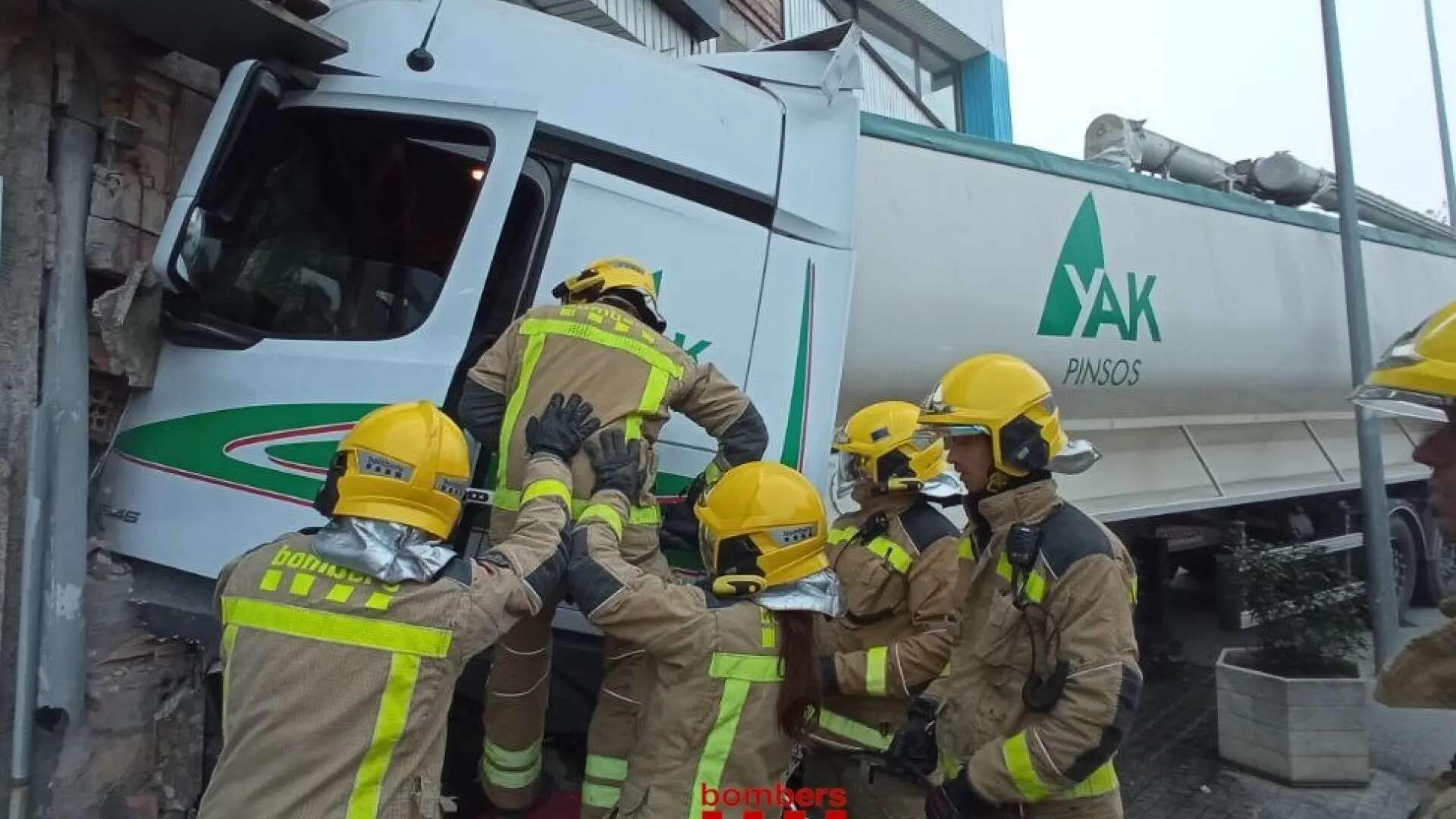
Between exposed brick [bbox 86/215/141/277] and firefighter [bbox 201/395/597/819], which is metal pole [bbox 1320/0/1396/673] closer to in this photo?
firefighter [bbox 201/395/597/819]

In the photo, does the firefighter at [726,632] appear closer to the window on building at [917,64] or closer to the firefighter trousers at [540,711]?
the firefighter trousers at [540,711]

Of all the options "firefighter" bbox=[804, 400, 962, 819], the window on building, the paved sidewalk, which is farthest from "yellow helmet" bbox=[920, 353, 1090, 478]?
the window on building

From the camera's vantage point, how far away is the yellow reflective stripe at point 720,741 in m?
1.92

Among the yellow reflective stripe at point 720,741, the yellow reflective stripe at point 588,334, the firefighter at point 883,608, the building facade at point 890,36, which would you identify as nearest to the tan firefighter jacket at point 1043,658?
the firefighter at point 883,608

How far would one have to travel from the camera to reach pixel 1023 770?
180 cm

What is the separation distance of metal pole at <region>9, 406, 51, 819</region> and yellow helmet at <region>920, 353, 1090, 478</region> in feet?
6.63

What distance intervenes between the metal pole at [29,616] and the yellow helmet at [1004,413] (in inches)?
79.6

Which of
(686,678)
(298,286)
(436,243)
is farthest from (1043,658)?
(298,286)

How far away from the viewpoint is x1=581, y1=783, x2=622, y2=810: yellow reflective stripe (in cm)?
224

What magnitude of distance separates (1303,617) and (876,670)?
284cm

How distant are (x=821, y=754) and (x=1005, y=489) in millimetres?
1100

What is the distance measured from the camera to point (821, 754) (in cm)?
268

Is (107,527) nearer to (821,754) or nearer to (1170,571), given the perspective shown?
(821,754)

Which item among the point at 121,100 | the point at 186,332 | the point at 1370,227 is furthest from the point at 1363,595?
the point at 121,100
